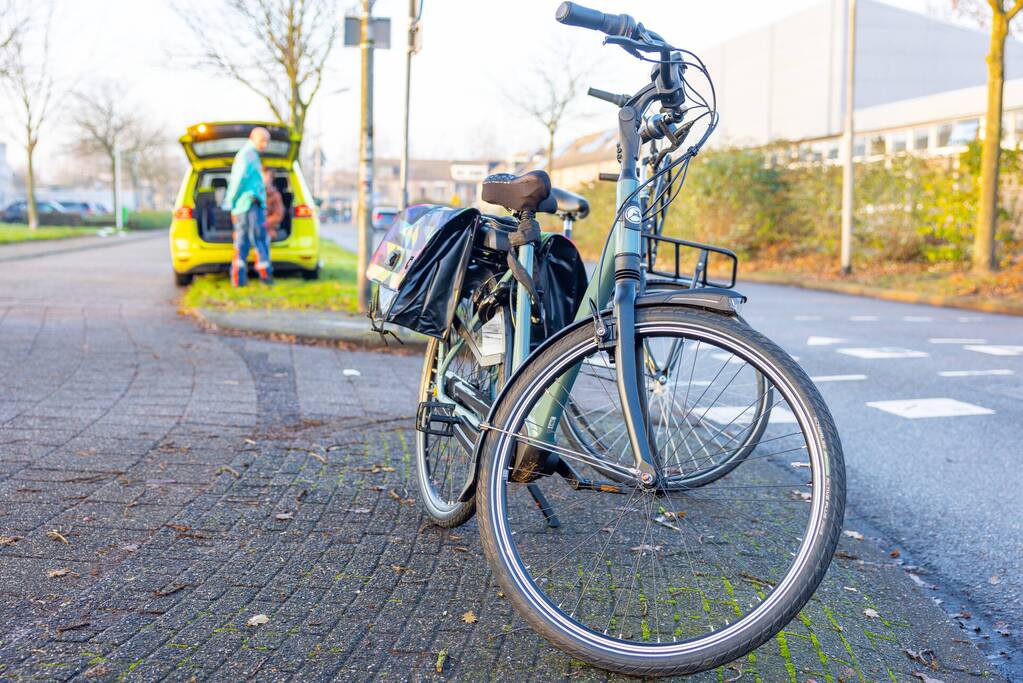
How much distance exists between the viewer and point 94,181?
339 ft

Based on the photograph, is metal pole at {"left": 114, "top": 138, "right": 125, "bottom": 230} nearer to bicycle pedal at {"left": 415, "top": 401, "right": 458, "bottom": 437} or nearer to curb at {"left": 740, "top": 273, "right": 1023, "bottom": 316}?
curb at {"left": 740, "top": 273, "right": 1023, "bottom": 316}

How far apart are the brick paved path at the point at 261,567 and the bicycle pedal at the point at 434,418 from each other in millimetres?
330

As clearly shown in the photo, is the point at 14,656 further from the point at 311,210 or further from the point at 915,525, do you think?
the point at 311,210

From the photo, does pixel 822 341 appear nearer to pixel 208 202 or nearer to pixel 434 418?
pixel 434 418

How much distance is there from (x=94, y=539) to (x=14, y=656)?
2.87 ft

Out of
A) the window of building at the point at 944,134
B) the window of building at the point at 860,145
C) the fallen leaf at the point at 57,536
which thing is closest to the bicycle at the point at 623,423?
the fallen leaf at the point at 57,536

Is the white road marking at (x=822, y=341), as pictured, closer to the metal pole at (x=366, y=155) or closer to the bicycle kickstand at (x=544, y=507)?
the metal pole at (x=366, y=155)

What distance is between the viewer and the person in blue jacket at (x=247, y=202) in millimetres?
11258

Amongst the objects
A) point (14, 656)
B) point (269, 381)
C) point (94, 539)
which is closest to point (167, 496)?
point (94, 539)

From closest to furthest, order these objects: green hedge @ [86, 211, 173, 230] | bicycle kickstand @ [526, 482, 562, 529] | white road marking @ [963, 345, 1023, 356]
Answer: bicycle kickstand @ [526, 482, 562, 529]
white road marking @ [963, 345, 1023, 356]
green hedge @ [86, 211, 173, 230]

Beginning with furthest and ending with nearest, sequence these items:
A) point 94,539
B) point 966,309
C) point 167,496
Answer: point 966,309
point 167,496
point 94,539

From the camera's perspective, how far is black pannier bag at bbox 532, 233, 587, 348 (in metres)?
3.22

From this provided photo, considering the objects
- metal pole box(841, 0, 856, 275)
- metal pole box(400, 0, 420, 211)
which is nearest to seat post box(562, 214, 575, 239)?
metal pole box(400, 0, 420, 211)

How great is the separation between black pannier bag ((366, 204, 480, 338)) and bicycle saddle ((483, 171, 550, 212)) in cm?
16
